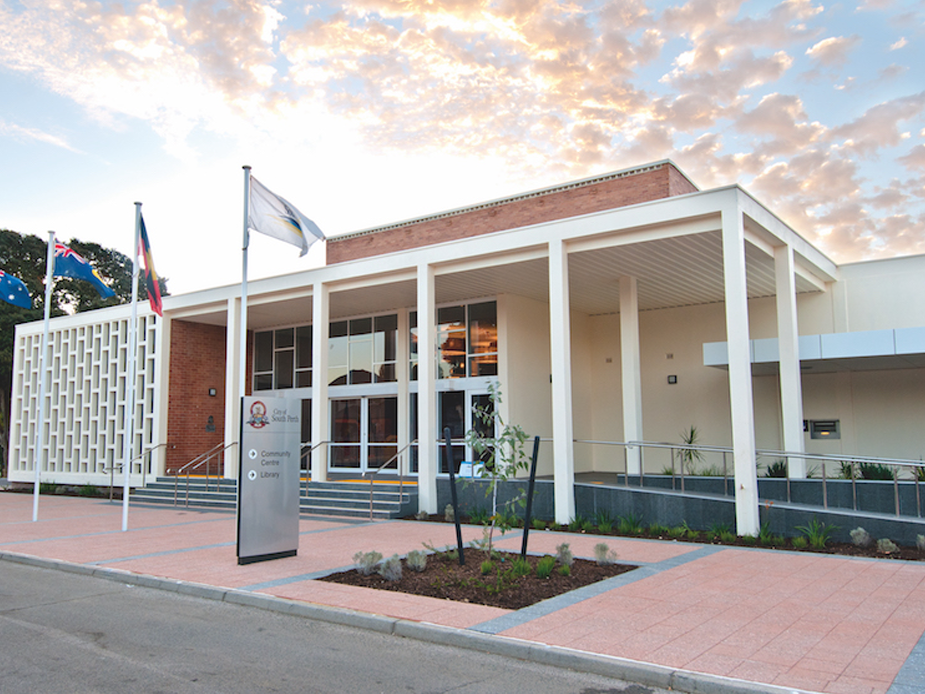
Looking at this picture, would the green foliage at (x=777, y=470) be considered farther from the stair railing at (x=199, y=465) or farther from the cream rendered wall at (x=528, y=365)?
the stair railing at (x=199, y=465)

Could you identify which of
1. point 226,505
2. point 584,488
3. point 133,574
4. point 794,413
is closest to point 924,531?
point 794,413

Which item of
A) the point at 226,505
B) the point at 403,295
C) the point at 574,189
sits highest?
the point at 574,189

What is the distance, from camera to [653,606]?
6.98 m

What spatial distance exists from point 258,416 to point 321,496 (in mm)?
7026

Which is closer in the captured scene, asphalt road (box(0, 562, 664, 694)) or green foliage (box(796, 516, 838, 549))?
asphalt road (box(0, 562, 664, 694))

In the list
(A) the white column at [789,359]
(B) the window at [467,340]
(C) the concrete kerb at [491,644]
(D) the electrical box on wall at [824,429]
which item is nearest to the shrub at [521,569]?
(C) the concrete kerb at [491,644]

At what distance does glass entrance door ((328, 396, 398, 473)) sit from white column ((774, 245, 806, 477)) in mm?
9998

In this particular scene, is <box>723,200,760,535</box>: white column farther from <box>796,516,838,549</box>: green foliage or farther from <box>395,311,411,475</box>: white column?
<box>395,311,411,475</box>: white column

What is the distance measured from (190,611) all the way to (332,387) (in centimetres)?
1362

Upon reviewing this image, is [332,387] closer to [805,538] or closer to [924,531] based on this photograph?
[805,538]

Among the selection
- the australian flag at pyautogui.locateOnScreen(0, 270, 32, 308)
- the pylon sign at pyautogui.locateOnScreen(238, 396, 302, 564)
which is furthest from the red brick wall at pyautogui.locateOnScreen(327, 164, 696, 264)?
the pylon sign at pyautogui.locateOnScreen(238, 396, 302, 564)

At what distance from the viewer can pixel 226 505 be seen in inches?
690

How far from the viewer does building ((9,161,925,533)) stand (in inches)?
520

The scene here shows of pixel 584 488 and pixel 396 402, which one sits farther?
pixel 396 402
